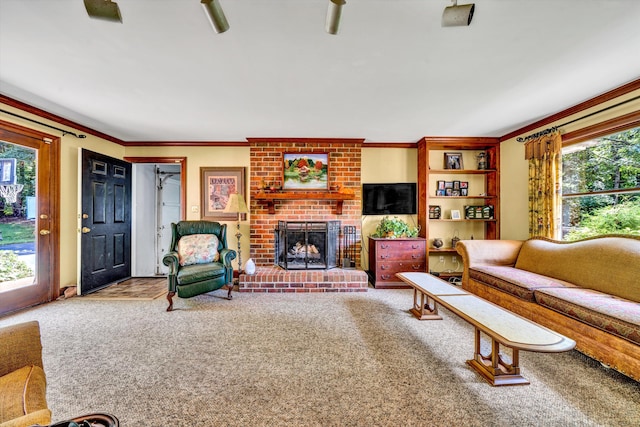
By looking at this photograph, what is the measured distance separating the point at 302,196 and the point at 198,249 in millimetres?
1674

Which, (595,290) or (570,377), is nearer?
(570,377)

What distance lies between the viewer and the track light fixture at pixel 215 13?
128 centimetres

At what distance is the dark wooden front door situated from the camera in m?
3.52

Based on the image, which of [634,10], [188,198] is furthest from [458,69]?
[188,198]

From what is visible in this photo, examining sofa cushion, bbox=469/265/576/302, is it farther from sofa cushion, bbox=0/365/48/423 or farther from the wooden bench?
sofa cushion, bbox=0/365/48/423

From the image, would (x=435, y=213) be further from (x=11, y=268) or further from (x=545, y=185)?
(x=11, y=268)

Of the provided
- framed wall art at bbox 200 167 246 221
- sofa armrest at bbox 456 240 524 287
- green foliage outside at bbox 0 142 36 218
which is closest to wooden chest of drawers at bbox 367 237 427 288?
sofa armrest at bbox 456 240 524 287

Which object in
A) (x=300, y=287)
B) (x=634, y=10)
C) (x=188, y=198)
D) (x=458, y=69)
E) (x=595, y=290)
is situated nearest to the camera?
(x=634, y=10)

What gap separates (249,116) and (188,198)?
2039mm

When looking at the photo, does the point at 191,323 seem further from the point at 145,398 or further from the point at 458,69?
the point at 458,69

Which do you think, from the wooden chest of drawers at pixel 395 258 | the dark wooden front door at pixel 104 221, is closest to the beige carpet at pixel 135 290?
the dark wooden front door at pixel 104 221

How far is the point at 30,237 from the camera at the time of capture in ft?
10.1

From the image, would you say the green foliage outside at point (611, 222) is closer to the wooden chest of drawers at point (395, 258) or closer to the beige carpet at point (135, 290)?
the wooden chest of drawers at point (395, 258)

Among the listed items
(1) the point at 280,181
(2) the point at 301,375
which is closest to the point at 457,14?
(2) the point at 301,375
